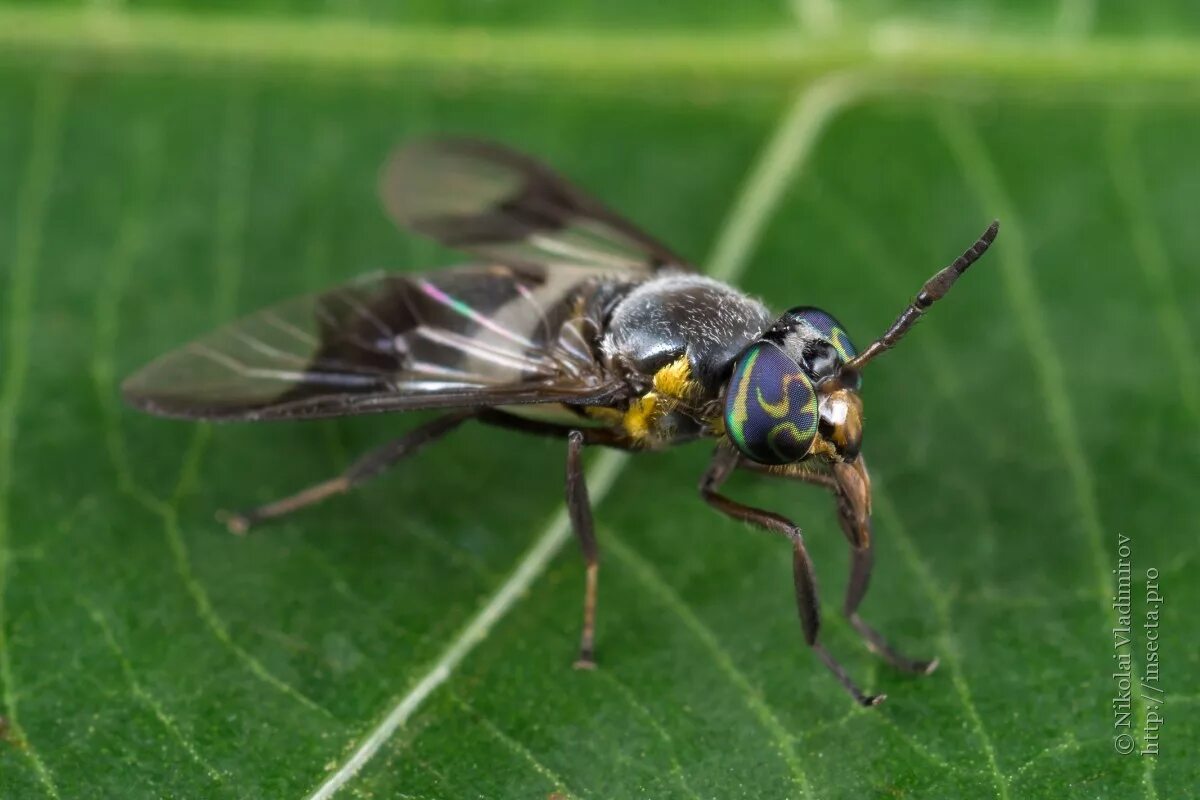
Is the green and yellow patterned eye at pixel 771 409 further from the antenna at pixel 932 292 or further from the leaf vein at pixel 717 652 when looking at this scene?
the leaf vein at pixel 717 652

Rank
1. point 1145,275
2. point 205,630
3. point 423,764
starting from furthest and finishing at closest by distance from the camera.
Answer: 1. point 1145,275
2. point 205,630
3. point 423,764

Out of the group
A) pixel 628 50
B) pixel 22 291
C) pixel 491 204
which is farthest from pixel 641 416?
pixel 22 291

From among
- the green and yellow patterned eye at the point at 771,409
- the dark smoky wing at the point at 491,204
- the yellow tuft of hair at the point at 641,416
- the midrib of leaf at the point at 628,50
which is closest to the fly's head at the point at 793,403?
the green and yellow patterned eye at the point at 771,409

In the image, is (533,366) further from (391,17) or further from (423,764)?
(391,17)

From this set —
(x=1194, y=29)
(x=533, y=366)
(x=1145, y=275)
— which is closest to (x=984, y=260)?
(x=1145, y=275)

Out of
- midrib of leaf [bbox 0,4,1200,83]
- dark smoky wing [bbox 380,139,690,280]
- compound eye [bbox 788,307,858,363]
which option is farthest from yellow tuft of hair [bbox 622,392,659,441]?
midrib of leaf [bbox 0,4,1200,83]

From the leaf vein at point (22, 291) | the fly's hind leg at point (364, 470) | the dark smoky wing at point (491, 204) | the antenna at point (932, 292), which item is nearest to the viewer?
the antenna at point (932, 292)
